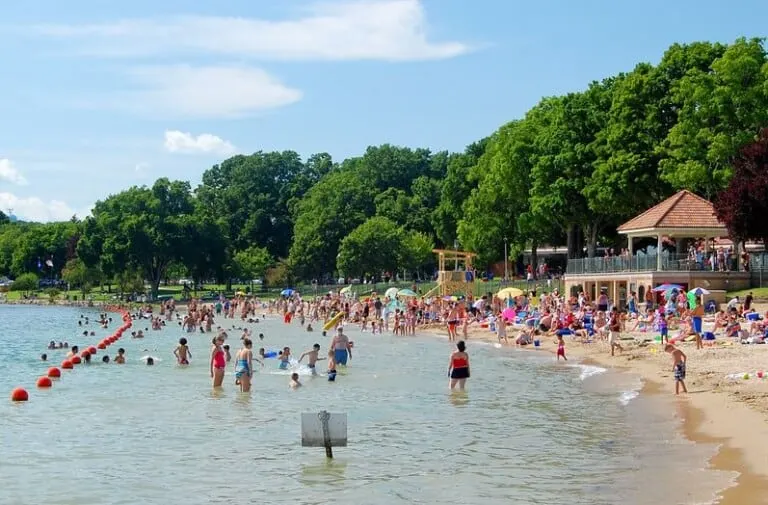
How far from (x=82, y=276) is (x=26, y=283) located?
23586 mm

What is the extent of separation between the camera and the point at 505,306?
53.2 m

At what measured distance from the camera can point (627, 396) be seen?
23.9m

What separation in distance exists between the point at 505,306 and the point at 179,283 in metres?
95.2

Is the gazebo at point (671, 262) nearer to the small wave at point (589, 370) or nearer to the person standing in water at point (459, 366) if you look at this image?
the small wave at point (589, 370)

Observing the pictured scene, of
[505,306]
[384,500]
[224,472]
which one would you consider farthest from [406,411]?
[505,306]

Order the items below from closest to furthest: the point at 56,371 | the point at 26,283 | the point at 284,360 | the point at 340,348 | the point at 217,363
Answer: the point at 217,363 < the point at 340,348 < the point at 56,371 < the point at 284,360 < the point at 26,283

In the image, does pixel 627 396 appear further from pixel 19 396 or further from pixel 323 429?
pixel 19 396

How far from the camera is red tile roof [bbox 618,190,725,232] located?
48.5 meters

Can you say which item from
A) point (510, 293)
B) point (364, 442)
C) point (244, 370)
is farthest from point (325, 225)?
point (364, 442)

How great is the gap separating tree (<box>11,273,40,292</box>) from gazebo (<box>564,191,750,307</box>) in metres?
98.1

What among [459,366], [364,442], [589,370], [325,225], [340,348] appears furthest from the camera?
[325,225]

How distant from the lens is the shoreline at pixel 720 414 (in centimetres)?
1405

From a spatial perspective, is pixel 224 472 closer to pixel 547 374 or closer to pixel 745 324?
pixel 547 374

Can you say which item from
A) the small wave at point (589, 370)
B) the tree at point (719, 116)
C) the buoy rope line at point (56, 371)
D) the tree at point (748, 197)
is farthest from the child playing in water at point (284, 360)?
the tree at point (719, 116)
